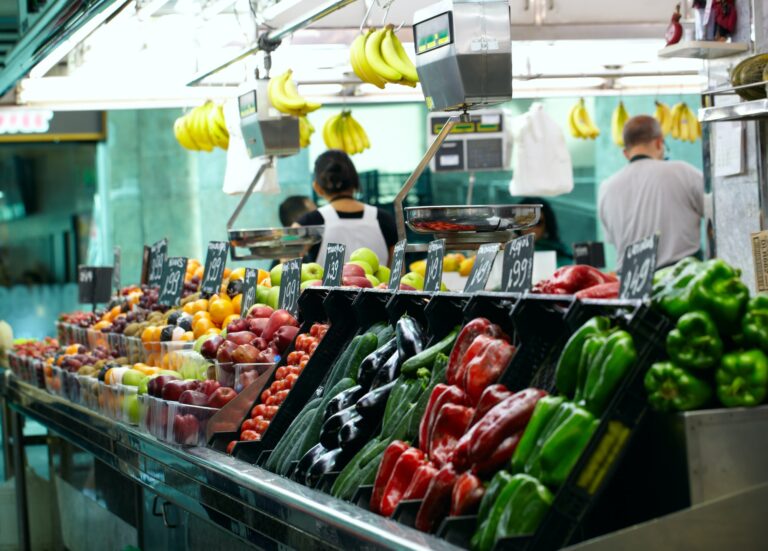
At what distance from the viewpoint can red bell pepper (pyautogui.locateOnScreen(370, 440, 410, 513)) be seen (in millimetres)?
2246

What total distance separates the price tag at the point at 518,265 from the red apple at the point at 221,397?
1.13 m

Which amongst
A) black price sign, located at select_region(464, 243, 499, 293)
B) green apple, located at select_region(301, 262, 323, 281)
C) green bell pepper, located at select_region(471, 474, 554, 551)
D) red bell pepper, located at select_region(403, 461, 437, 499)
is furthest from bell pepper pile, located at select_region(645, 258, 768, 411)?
green apple, located at select_region(301, 262, 323, 281)

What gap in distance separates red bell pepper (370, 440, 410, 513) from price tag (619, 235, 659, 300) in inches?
21.4

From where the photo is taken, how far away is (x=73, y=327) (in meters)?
5.78

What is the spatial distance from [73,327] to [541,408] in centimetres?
423

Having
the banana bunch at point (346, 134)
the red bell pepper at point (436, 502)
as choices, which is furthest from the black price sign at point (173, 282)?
the banana bunch at point (346, 134)

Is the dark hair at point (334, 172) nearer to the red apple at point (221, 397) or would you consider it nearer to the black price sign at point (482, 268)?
the red apple at point (221, 397)

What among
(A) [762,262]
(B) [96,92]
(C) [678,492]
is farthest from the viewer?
(B) [96,92]

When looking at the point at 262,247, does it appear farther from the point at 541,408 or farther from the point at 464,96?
the point at 541,408

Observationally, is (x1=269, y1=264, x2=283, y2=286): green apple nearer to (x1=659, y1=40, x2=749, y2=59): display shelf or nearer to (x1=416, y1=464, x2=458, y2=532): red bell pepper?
(x1=659, y1=40, x2=749, y2=59): display shelf

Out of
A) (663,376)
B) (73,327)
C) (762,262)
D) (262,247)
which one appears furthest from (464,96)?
(73,327)

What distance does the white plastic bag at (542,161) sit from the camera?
823 centimetres

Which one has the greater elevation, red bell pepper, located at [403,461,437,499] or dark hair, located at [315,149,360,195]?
dark hair, located at [315,149,360,195]

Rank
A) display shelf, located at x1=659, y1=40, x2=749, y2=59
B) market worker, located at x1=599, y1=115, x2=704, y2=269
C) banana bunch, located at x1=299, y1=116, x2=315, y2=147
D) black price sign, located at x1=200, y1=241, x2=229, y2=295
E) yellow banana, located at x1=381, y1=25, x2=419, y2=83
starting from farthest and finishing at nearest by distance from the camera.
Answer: banana bunch, located at x1=299, y1=116, x2=315, y2=147 < market worker, located at x1=599, y1=115, x2=704, y2=269 < yellow banana, located at x1=381, y1=25, x2=419, y2=83 < black price sign, located at x1=200, y1=241, x2=229, y2=295 < display shelf, located at x1=659, y1=40, x2=749, y2=59
